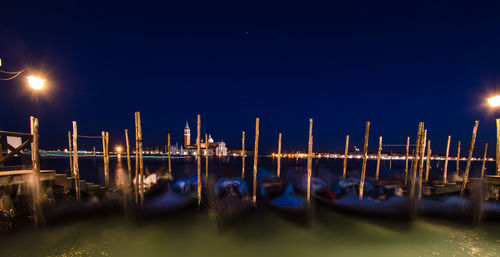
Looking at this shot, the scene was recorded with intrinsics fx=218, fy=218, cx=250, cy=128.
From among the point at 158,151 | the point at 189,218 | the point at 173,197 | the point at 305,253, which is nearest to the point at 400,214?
the point at 305,253

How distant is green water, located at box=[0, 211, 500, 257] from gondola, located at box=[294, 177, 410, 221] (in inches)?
33.6

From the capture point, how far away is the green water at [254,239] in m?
6.04

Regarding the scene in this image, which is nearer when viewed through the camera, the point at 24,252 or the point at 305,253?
the point at 24,252

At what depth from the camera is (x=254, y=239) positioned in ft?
22.6

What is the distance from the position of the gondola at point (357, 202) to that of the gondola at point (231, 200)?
149 inches

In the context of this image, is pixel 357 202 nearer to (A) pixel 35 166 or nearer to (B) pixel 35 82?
(B) pixel 35 82

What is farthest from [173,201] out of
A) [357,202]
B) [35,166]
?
[357,202]

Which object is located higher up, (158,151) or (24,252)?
(24,252)

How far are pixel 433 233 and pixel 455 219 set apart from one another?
7.55 feet

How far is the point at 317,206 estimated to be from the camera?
10.3 metres

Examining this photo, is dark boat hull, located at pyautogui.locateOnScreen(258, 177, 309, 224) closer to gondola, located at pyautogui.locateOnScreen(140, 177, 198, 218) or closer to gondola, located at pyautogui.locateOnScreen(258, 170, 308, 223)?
gondola, located at pyautogui.locateOnScreen(258, 170, 308, 223)

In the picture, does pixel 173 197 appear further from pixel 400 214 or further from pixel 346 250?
pixel 400 214

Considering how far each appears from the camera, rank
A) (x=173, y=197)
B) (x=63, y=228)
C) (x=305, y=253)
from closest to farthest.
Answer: (x=305, y=253), (x=63, y=228), (x=173, y=197)


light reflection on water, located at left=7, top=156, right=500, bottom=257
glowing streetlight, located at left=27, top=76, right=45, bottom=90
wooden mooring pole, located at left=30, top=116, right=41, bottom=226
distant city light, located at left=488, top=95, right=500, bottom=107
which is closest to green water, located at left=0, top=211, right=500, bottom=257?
light reflection on water, located at left=7, top=156, right=500, bottom=257
